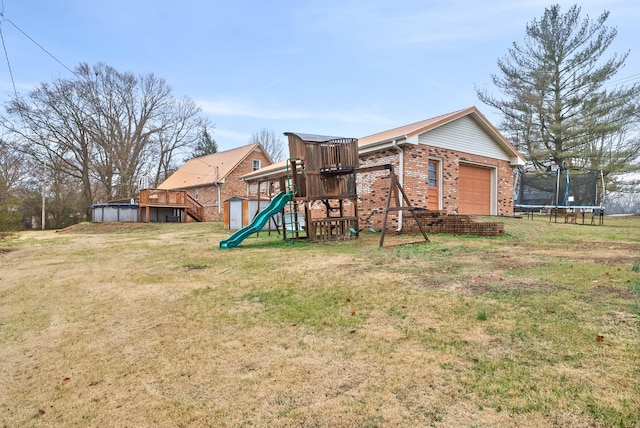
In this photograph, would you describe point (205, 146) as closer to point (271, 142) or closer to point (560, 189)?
point (271, 142)

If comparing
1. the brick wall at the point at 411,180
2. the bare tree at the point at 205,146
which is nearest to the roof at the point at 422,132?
the brick wall at the point at 411,180

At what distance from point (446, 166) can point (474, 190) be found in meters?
2.08

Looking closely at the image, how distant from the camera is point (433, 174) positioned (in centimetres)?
1176

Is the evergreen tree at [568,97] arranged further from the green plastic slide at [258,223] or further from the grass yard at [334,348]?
the grass yard at [334,348]

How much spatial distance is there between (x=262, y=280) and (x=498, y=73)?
24311 mm

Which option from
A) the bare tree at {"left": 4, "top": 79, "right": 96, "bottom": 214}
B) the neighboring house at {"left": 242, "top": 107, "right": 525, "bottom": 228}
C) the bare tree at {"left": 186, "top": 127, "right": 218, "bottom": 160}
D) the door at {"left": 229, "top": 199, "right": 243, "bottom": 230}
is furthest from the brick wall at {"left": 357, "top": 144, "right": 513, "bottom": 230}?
the bare tree at {"left": 186, "top": 127, "right": 218, "bottom": 160}

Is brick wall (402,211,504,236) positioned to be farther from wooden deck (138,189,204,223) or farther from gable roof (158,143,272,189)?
gable roof (158,143,272,189)

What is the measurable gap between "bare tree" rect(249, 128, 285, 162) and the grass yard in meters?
38.5

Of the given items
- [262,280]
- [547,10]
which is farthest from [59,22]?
[547,10]

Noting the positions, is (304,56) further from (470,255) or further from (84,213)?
(84,213)

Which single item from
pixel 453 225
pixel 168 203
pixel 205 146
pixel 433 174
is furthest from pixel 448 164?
pixel 205 146

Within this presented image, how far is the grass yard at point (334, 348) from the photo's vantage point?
73.5 inches

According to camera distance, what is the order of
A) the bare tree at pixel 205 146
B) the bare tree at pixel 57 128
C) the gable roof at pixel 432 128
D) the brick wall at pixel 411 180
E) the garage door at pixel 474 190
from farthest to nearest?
1. the bare tree at pixel 205 146
2. the bare tree at pixel 57 128
3. the garage door at pixel 474 190
4. the brick wall at pixel 411 180
5. the gable roof at pixel 432 128

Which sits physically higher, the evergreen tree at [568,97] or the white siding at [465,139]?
the evergreen tree at [568,97]
